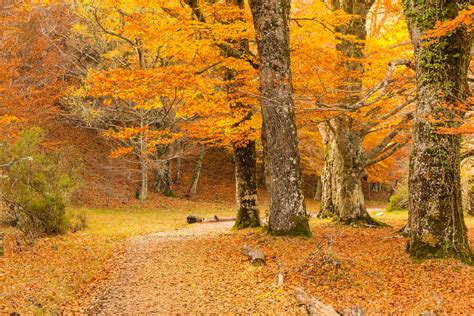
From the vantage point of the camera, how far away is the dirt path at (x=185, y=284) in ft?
24.0

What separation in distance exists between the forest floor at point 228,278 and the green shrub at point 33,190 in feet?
3.24

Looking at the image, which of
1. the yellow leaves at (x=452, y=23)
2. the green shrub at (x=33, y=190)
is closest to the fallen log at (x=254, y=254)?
the yellow leaves at (x=452, y=23)

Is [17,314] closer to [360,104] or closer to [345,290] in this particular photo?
[345,290]

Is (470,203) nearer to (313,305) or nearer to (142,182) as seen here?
(142,182)

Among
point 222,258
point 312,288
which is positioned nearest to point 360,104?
point 312,288

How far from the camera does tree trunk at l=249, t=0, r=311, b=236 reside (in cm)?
1103

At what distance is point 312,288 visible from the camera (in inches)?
297

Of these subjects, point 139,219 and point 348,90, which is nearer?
point 348,90

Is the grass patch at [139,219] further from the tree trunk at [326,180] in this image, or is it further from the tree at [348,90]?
the tree at [348,90]

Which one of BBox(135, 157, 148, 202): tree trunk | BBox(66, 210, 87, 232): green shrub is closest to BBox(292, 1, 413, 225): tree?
BBox(66, 210, 87, 232): green shrub

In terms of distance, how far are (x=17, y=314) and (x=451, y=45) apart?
8353 mm

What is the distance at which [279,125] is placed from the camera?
1111cm

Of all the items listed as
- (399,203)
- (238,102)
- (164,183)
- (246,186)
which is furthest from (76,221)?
(399,203)

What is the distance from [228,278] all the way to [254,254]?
1007mm
